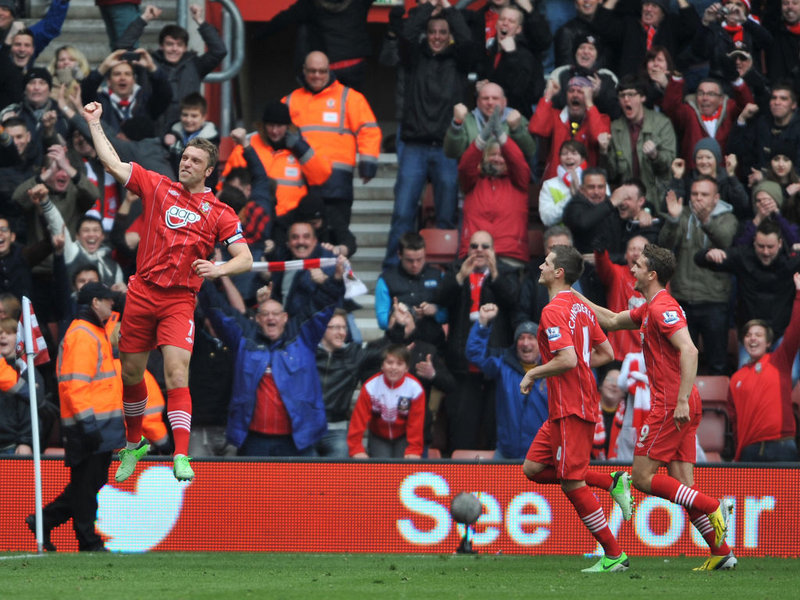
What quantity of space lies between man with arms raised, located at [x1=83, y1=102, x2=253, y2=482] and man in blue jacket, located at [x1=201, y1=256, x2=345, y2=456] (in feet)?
9.76

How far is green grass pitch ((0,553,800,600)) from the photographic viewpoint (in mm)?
7980

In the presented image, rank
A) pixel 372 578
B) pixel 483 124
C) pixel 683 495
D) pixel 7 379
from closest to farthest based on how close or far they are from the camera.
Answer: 1. pixel 372 578
2. pixel 683 495
3. pixel 7 379
4. pixel 483 124

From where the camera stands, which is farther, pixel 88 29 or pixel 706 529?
pixel 88 29

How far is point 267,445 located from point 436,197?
Result: 360cm

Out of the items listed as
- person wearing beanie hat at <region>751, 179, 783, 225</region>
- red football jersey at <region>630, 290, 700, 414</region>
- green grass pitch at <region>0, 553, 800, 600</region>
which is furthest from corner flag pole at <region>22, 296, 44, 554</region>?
person wearing beanie hat at <region>751, 179, 783, 225</region>

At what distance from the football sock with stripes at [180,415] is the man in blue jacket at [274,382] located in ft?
9.77

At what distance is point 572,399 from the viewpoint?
932 cm

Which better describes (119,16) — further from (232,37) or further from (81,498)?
(81,498)

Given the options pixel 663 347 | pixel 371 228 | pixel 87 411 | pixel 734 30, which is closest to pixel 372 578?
pixel 663 347

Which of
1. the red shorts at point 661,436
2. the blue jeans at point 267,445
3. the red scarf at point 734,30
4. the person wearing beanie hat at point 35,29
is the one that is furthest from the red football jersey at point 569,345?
the person wearing beanie hat at point 35,29

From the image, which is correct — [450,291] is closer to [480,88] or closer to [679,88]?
[480,88]

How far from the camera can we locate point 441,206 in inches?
588

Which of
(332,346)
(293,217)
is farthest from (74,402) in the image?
(293,217)

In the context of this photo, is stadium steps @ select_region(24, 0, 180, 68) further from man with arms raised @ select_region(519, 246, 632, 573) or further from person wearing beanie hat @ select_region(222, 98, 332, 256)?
man with arms raised @ select_region(519, 246, 632, 573)
